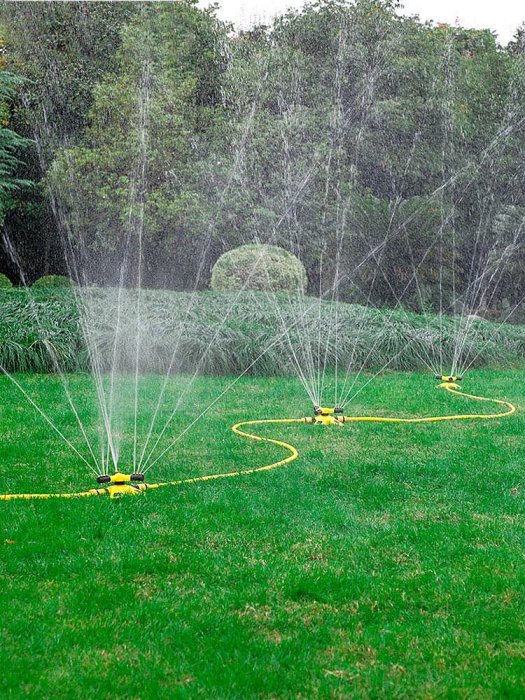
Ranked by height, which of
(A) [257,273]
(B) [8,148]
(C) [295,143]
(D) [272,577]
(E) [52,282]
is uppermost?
(C) [295,143]

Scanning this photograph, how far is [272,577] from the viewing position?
3770mm

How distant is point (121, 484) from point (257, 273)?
9.11 metres

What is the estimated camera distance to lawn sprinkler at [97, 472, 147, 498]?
4.90 m

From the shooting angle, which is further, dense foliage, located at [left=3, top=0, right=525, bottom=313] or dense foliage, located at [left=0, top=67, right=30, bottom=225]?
dense foliage, located at [left=3, top=0, right=525, bottom=313]

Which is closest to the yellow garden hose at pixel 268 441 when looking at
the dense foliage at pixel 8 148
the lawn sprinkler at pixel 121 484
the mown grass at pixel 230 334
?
the lawn sprinkler at pixel 121 484

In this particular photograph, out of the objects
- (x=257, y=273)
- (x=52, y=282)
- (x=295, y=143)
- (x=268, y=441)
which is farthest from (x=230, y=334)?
(x=295, y=143)

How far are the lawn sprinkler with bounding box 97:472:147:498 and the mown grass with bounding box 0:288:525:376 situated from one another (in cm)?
479

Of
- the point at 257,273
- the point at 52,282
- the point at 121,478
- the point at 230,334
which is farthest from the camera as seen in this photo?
the point at 52,282

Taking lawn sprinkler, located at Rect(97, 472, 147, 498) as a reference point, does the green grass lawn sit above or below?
below

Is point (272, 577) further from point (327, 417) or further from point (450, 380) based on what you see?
point (450, 380)

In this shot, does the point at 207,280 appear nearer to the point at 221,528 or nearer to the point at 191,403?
the point at 191,403

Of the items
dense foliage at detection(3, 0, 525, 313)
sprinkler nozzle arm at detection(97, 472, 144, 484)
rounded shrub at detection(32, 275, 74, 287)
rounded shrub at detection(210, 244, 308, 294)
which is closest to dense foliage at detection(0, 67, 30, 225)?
dense foliage at detection(3, 0, 525, 313)

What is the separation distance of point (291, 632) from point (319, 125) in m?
16.4

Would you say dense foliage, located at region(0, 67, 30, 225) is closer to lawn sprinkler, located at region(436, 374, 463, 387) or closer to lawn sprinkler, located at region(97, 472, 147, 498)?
lawn sprinkler, located at region(436, 374, 463, 387)
